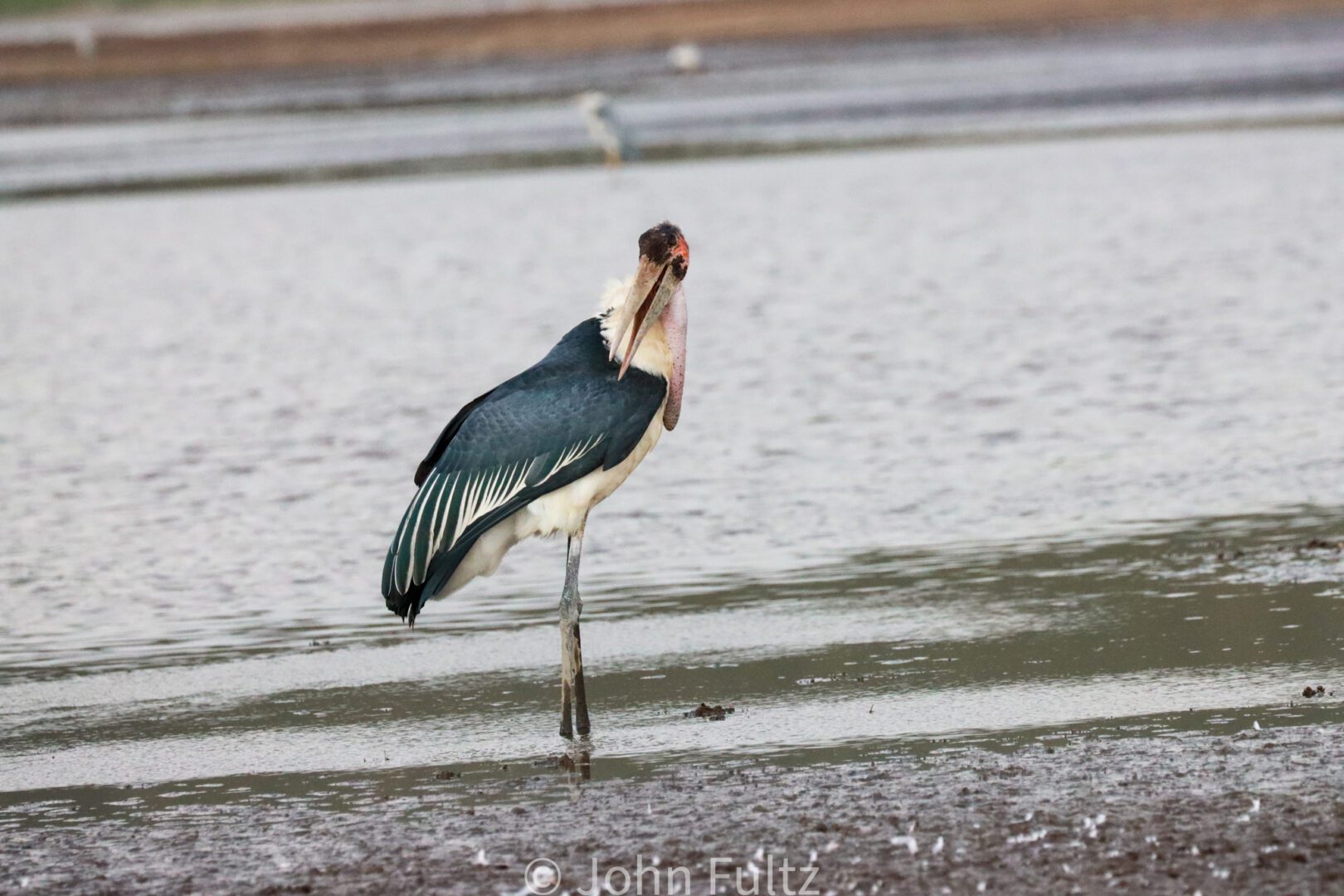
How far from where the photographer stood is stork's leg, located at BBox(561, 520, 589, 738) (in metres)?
7.27

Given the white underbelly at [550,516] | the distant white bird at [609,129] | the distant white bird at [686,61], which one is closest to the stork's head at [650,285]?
the white underbelly at [550,516]

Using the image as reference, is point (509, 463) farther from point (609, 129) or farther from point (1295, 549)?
point (609, 129)

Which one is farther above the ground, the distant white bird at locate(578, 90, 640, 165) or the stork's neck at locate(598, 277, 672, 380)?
the distant white bird at locate(578, 90, 640, 165)

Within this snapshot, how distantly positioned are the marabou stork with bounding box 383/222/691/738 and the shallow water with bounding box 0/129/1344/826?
517 millimetres

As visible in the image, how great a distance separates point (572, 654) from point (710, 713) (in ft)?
1.57

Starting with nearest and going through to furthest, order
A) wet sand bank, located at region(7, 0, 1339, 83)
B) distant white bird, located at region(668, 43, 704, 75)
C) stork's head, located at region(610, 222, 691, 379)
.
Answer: stork's head, located at region(610, 222, 691, 379) < distant white bird, located at region(668, 43, 704, 75) < wet sand bank, located at region(7, 0, 1339, 83)

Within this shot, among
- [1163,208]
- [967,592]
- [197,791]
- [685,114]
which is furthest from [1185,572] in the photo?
[685,114]

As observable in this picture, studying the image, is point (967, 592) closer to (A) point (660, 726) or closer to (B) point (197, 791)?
(A) point (660, 726)

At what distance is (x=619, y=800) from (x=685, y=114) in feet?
118

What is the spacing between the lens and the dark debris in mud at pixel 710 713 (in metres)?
7.34

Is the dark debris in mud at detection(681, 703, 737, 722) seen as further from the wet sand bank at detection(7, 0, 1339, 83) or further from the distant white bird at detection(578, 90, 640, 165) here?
the wet sand bank at detection(7, 0, 1339, 83)

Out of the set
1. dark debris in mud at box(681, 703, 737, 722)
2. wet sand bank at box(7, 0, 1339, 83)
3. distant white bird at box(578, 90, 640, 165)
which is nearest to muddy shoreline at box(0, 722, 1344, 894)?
dark debris in mud at box(681, 703, 737, 722)

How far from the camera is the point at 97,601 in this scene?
992cm

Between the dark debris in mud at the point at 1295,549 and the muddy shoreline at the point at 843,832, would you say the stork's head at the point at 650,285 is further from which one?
the dark debris in mud at the point at 1295,549
